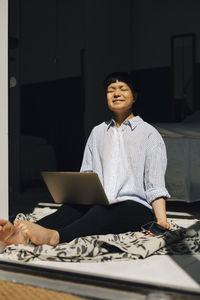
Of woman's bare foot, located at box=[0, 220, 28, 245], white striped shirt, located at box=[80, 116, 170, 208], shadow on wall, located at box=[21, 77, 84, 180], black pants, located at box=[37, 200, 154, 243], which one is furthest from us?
shadow on wall, located at box=[21, 77, 84, 180]

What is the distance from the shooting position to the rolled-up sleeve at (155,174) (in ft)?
6.84

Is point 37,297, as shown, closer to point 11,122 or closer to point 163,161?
point 163,161

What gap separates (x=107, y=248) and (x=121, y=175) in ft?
1.30

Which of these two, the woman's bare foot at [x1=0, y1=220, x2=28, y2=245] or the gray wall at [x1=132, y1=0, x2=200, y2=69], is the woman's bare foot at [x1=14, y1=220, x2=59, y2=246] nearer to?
the woman's bare foot at [x1=0, y1=220, x2=28, y2=245]

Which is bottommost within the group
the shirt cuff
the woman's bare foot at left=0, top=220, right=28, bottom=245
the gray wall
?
the woman's bare foot at left=0, top=220, right=28, bottom=245

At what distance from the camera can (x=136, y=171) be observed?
218cm

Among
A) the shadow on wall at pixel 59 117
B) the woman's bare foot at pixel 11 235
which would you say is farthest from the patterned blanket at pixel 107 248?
the shadow on wall at pixel 59 117

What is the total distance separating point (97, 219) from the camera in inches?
79.8

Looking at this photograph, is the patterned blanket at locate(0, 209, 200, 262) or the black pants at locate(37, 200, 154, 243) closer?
the patterned blanket at locate(0, 209, 200, 262)

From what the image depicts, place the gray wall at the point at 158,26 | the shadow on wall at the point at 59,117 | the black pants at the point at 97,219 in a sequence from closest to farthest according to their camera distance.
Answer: the black pants at the point at 97,219, the gray wall at the point at 158,26, the shadow on wall at the point at 59,117

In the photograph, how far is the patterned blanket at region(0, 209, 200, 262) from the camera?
6.00 ft

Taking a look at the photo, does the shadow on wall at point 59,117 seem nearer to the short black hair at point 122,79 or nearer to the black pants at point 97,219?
the short black hair at point 122,79

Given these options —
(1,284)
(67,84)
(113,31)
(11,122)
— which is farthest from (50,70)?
(1,284)

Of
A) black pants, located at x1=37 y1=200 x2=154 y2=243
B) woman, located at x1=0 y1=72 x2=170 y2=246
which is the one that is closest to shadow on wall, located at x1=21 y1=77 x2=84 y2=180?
woman, located at x1=0 y1=72 x2=170 y2=246
